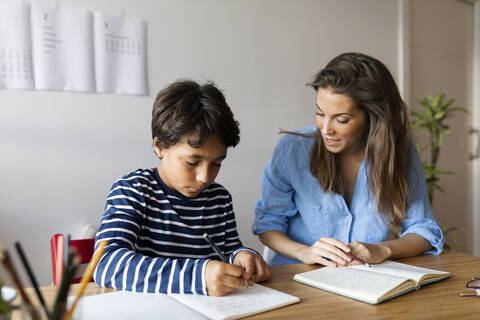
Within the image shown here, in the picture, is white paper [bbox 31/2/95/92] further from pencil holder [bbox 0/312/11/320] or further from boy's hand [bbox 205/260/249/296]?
pencil holder [bbox 0/312/11/320]

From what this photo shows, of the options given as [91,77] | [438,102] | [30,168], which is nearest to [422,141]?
[438,102]

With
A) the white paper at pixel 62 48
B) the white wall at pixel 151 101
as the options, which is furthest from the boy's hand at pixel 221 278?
the white paper at pixel 62 48

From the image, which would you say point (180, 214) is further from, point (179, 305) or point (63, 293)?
point (63, 293)

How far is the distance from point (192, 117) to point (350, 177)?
70 centimetres

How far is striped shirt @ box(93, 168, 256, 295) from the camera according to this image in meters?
0.90

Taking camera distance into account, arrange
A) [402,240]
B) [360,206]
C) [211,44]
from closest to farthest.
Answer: [402,240] → [360,206] → [211,44]

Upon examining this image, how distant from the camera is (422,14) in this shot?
3432 mm

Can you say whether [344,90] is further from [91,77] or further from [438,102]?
[438,102]

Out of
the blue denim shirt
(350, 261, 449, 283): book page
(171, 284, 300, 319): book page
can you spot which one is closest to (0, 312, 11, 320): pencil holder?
(171, 284, 300, 319): book page

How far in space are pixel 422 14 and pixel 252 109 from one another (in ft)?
6.19

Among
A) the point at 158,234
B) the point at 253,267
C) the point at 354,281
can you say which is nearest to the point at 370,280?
the point at 354,281

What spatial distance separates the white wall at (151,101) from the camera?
1.84 meters

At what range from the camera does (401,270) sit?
111 centimetres

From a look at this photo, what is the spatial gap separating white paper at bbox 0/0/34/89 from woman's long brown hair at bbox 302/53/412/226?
121 centimetres
